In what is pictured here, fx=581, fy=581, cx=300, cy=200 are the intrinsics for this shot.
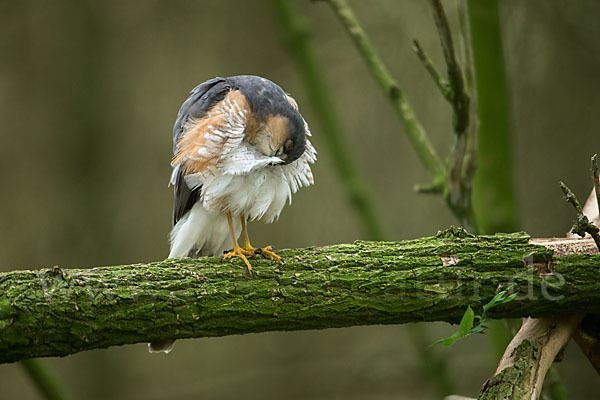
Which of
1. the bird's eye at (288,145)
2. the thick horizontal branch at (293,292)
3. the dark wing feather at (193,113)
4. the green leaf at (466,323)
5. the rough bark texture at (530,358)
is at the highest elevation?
the dark wing feather at (193,113)

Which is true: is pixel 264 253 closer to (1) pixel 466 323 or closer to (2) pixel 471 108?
(1) pixel 466 323

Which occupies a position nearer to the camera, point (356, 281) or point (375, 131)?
point (356, 281)

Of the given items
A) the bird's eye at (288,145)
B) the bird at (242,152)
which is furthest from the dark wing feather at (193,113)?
the bird's eye at (288,145)

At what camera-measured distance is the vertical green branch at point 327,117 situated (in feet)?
10.8

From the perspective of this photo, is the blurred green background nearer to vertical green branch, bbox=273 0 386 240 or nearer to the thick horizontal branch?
vertical green branch, bbox=273 0 386 240

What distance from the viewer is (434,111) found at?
4223 millimetres

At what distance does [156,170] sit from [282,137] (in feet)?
10.2

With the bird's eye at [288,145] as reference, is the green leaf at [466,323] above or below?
below

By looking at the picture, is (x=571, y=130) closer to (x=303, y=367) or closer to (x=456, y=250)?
(x=456, y=250)

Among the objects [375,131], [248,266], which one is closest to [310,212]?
[375,131]

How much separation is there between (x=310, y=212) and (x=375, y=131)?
2.92 feet

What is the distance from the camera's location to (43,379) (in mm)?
2406

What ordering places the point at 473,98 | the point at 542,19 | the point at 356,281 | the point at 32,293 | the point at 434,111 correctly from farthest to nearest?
the point at 434,111, the point at 542,19, the point at 473,98, the point at 356,281, the point at 32,293

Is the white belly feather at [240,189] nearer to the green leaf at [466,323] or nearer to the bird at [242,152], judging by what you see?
the bird at [242,152]
